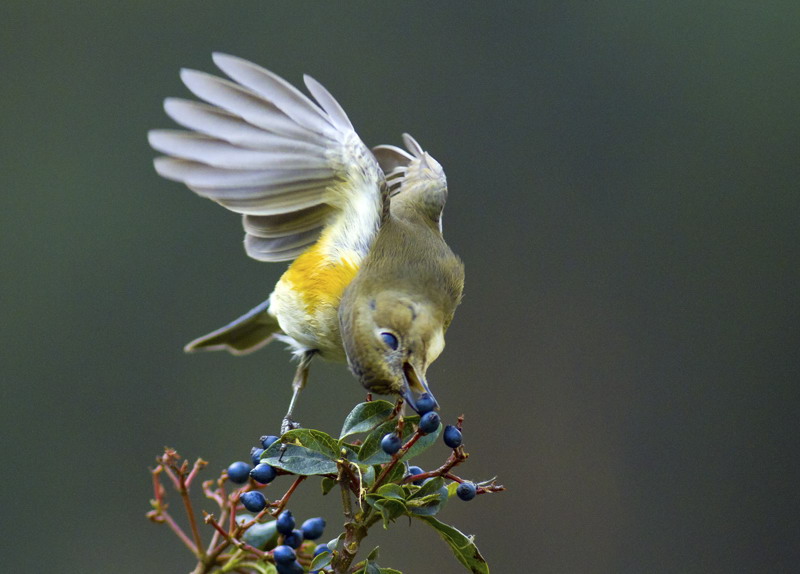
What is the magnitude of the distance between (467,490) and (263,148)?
58.6 inches

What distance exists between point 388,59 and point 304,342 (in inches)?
288

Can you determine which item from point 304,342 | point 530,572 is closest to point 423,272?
point 304,342

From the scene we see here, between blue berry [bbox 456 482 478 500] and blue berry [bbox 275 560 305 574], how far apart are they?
35 cm

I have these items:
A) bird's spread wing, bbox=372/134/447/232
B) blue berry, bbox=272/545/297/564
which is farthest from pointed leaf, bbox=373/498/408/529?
bird's spread wing, bbox=372/134/447/232

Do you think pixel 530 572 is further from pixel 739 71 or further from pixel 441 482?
pixel 441 482

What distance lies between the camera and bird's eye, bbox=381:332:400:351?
7.94 ft

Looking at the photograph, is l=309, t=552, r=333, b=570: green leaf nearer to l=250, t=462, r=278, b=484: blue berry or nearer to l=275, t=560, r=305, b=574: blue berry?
l=275, t=560, r=305, b=574: blue berry

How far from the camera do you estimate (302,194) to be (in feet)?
10.6

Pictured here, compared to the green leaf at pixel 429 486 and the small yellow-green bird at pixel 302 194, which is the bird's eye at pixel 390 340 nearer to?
the small yellow-green bird at pixel 302 194

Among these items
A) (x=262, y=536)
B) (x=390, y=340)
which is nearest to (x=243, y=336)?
(x=390, y=340)

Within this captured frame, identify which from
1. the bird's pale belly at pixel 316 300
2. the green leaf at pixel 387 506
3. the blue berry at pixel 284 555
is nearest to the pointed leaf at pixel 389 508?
the green leaf at pixel 387 506

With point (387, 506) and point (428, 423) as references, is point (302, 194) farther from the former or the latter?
point (387, 506)

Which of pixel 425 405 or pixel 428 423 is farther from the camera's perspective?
pixel 425 405

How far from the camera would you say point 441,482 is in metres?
1.92
